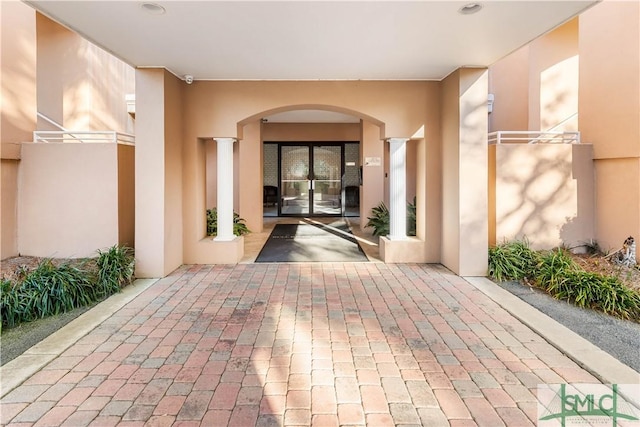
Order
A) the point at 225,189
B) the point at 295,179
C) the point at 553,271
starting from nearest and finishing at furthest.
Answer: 1. the point at 553,271
2. the point at 225,189
3. the point at 295,179

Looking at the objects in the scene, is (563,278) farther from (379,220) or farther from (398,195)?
(379,220)

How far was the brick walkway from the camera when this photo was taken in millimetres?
2123

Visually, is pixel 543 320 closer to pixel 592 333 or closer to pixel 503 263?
pixel 592 333

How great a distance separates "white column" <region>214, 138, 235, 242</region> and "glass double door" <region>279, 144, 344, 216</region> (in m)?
5.70

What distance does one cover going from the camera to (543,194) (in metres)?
5.69

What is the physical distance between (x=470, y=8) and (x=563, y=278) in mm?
3053

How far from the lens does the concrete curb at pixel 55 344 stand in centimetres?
250

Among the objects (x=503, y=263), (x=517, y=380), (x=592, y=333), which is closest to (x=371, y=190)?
(x=503, y=263)

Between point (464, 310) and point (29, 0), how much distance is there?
4.74m

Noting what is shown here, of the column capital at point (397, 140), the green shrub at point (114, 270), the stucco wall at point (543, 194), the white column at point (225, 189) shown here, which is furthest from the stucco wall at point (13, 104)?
the stucco wall at point (543, 194)

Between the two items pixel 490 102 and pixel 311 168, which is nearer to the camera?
pixel 490 102

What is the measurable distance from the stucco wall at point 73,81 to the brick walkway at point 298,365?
5.28 m

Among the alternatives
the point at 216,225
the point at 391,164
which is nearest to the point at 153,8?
the point at 391,164

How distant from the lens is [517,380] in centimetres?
246
